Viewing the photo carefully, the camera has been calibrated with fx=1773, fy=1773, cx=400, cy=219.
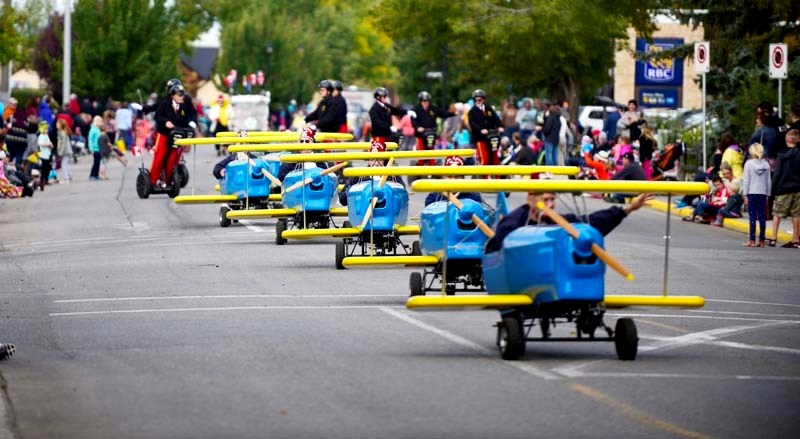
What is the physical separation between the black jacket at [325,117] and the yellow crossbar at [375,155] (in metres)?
9.30

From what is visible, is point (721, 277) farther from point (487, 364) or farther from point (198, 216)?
point (198, 216)

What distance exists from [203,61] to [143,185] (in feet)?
394

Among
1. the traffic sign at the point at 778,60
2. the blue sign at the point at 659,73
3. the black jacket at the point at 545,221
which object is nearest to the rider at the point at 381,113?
the traffic sign at the point at 778,60

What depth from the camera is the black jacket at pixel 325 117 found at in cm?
3256

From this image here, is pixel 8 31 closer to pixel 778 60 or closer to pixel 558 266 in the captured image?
pixel 778 60

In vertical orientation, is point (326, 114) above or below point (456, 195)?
above

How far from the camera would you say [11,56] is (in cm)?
4947


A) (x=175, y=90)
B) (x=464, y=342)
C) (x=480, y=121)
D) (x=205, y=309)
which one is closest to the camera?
(x=464, y=342)

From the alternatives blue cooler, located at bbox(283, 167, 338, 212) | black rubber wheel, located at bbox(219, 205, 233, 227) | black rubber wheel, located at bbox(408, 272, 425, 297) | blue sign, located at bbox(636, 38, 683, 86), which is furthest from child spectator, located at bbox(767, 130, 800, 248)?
blue sign, located at bbox(636, 38, 683, 86)

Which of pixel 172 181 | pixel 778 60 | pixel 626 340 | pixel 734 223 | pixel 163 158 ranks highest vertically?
pixel 778 60

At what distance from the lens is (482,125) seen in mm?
36750

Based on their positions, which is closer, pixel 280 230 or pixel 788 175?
pixel 280 230

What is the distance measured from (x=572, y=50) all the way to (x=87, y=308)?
38050mm

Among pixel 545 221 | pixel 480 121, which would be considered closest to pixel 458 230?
pixel 545 221
